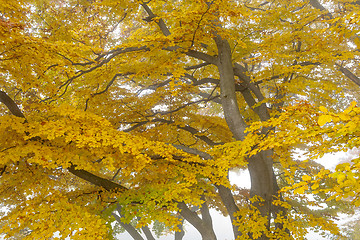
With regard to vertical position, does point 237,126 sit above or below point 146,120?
below

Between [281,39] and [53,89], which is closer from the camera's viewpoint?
[53,89]

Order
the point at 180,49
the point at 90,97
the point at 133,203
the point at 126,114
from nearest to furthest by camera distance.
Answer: the point at 133,203, the point at 180,49, the point at 90,97, the point at 126,114

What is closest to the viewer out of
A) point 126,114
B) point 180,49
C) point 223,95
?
point 180,49

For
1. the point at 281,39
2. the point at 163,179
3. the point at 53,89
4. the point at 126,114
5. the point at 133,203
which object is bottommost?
the point at 133,203

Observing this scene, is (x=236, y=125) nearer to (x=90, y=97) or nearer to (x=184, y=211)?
(x=184, y=211)

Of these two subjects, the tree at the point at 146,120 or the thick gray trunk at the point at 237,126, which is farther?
the thick gray trunk at the point at 237,126

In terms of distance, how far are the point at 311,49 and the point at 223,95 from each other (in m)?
2.30

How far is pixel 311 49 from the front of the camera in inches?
202

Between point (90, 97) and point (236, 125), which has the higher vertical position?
point (90, 97)

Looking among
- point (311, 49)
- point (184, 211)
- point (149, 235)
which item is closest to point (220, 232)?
point (149, 235)

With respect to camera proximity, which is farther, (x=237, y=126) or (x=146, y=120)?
(x=146, y=120)

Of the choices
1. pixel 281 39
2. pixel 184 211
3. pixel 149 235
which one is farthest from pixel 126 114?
pixel 149 235

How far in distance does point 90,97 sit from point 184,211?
12.8 ft

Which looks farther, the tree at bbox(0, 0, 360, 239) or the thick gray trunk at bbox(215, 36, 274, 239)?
the thick gray trunk at bbox(215, 36, 274, 239)
